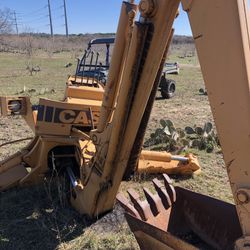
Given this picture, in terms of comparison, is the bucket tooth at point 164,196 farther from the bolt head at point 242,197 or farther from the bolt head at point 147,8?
the bolt head at point 242,197

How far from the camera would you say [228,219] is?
10.5ft

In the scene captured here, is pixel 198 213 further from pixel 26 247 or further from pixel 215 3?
pixel 215 3

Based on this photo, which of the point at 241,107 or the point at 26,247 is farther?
the point at 26,247

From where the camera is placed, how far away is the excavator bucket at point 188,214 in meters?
3.13

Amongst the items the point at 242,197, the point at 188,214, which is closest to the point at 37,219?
the point at 188,214

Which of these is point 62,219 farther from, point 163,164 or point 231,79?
point 231,79

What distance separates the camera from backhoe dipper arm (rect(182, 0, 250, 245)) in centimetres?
196

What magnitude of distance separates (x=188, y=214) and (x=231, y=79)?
1.76m

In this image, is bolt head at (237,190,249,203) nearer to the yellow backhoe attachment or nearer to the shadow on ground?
the yellow backhoe attachment

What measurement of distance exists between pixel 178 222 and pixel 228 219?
17.8 inches

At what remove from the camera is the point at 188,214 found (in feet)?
11.4

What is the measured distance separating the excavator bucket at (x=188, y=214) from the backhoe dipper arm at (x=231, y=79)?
3.44 feet

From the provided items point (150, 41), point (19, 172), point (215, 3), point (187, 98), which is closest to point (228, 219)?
point (150, 41)

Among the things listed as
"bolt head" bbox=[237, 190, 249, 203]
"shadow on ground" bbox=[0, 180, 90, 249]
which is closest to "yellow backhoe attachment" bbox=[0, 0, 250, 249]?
"bolt head" bbox=[237, 190, 249, 203]
